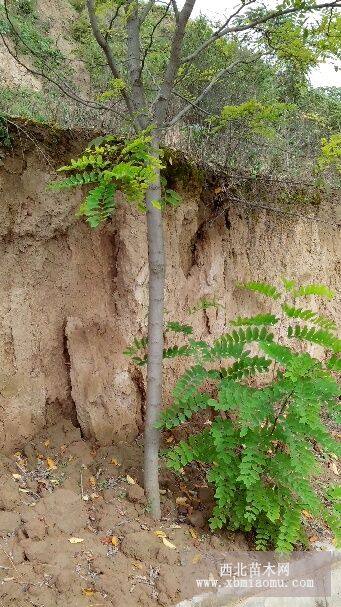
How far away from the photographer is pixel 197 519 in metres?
4.05

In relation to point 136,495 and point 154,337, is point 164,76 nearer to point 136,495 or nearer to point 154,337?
point 154,337

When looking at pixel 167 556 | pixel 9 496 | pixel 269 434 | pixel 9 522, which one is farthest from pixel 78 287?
pixel 167 556

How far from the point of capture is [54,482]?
408 centimetres

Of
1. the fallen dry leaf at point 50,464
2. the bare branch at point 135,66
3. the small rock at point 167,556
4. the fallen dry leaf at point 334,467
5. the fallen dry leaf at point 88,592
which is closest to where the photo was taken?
the fallen dry leaf at point 88,592

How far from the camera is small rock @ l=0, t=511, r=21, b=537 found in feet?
11.6

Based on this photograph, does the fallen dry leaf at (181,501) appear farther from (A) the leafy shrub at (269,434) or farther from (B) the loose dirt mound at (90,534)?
(A) the leafy shrub at (269,434)

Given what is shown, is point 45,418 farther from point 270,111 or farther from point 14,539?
Answer: point 270,111

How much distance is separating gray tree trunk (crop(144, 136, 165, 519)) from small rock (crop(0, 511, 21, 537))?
3.32 ft

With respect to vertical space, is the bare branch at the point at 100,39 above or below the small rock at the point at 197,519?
above

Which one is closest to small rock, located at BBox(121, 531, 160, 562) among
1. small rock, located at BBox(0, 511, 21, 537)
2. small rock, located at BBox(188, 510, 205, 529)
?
small rock, located at BBox(188, 510, 205, 529)

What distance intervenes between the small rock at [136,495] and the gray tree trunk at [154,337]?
0.20 feet

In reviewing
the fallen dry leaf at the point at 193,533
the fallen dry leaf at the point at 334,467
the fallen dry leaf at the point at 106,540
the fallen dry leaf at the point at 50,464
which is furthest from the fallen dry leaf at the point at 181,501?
the fallen dry leaf at the point at 334,467

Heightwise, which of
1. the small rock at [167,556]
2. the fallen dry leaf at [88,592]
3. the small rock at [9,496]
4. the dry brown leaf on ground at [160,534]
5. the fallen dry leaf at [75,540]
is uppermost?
the small rock at [9,496]

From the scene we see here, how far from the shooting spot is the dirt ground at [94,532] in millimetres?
3237
